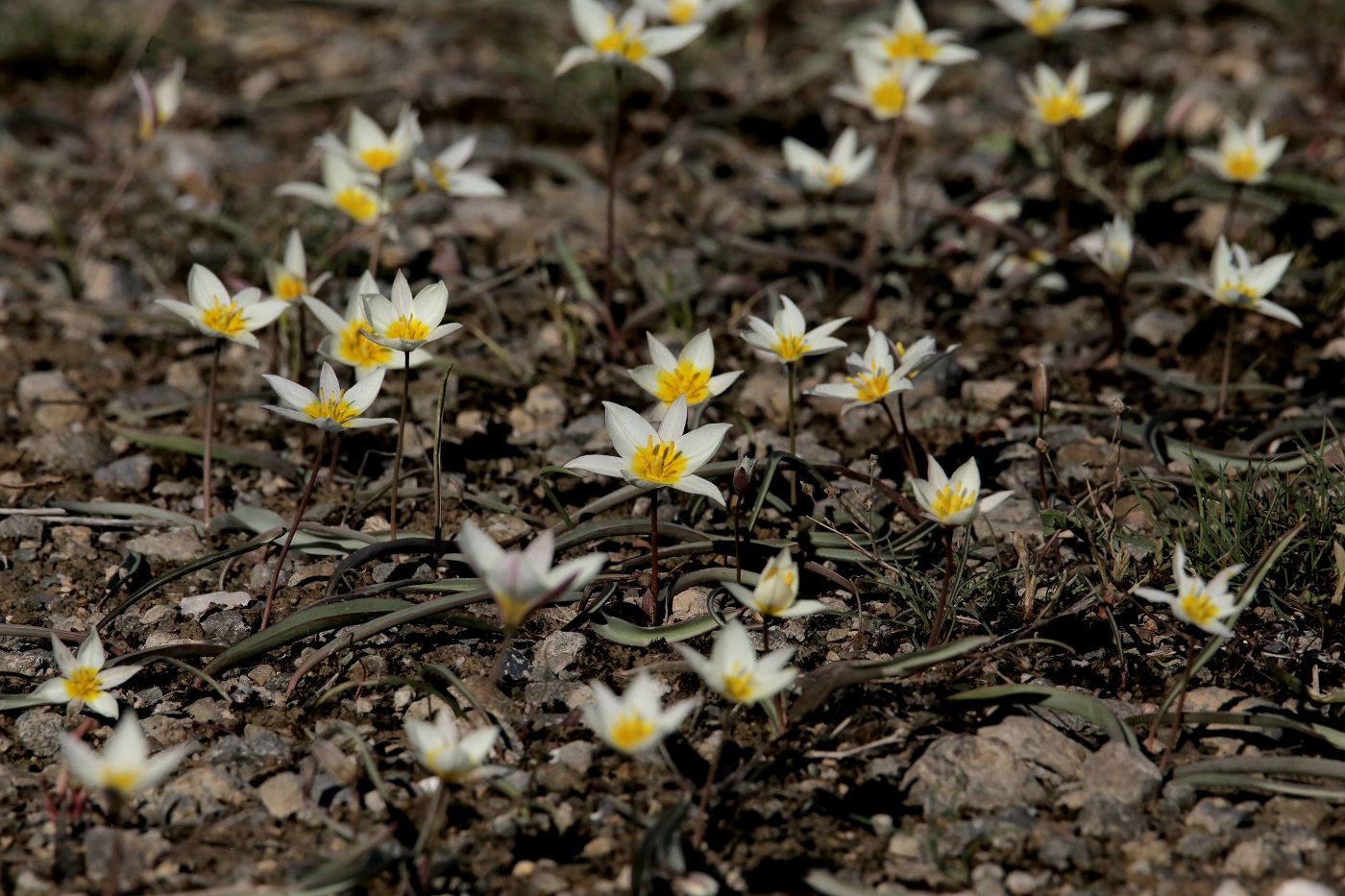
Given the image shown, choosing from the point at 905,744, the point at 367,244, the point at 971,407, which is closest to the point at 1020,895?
the point at 905,744

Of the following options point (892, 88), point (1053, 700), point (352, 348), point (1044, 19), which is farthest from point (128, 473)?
point (1044, 19)

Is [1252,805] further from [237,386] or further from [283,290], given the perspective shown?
[237,386]

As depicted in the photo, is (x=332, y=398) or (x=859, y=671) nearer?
(x=859, y=671)

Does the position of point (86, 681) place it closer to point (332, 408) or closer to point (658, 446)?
point (332, 408)

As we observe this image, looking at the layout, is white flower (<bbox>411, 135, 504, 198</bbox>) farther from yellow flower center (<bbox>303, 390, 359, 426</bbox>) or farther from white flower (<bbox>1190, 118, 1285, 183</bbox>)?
white flower (<bbox>1190, 118, 1285, 183</bbox>)

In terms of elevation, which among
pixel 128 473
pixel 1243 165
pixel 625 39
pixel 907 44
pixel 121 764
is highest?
pixel 625 39

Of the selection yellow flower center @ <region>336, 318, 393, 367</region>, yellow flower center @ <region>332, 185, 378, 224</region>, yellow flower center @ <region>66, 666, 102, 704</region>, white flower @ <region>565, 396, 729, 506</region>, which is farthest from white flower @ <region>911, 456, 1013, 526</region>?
yellow flower center @ <region>332, 185, 378, 224</region>
